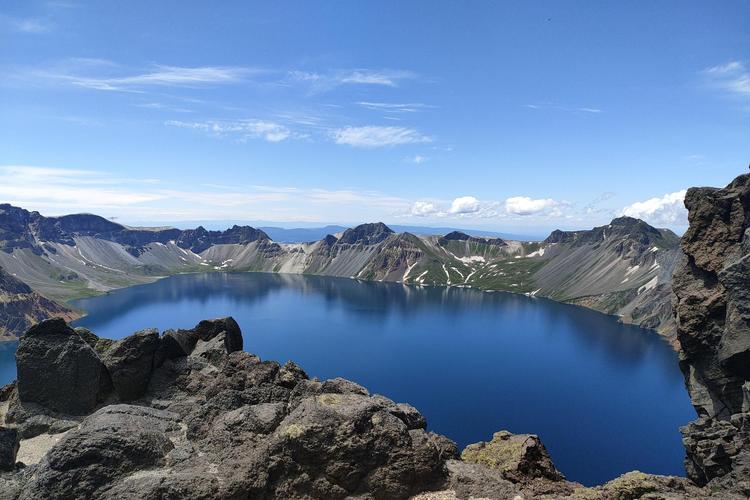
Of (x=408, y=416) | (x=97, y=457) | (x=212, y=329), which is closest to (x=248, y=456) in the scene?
(x=97, y=457)

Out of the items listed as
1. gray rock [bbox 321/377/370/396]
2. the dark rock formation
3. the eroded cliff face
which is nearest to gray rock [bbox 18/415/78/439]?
the dark rock formation

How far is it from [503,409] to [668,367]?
79.3 metres

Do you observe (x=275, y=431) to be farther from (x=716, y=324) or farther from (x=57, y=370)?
(x=716, y=324)

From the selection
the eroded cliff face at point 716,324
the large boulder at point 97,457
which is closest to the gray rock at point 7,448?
the large boulder at point 97,457

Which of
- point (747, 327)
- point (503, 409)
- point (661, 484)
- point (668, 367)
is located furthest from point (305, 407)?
point (668, 367)

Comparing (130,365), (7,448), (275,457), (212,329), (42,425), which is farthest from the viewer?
(212,329)

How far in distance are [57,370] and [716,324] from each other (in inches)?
2146

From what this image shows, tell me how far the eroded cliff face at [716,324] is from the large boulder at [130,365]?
39.4 m

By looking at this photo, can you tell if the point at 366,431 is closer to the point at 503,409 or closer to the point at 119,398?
the point at 119,398

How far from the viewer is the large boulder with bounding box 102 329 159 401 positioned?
3425 centimetres

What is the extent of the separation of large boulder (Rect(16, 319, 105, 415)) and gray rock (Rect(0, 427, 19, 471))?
8.92 meters

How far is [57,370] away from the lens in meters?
32.3

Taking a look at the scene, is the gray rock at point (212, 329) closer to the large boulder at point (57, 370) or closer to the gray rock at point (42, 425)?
the large boulder at point (57, 370)

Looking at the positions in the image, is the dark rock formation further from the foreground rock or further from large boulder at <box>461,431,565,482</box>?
large boulder at <box>461,431,565,482</box>
